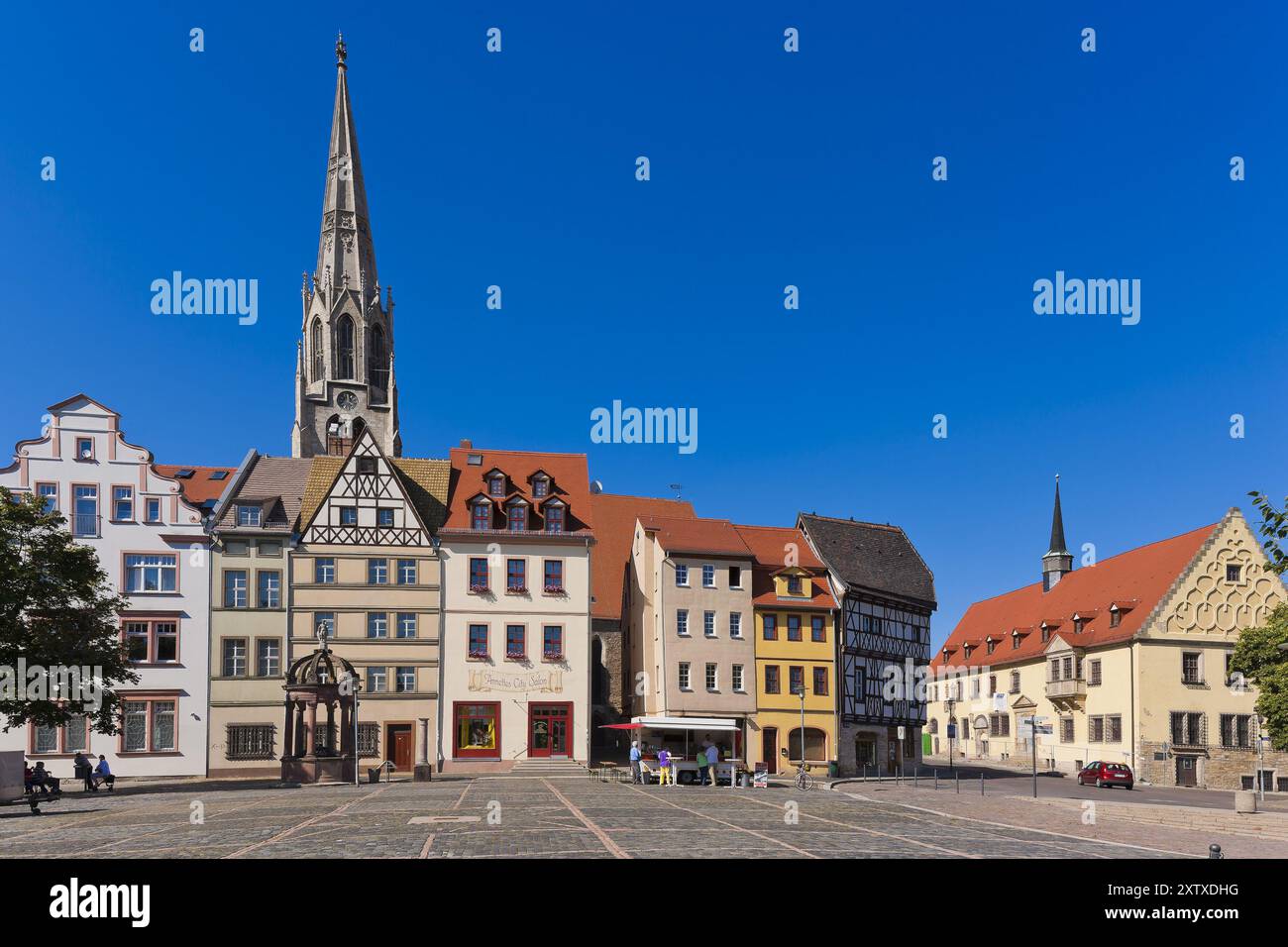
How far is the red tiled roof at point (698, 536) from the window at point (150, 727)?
2328 cm

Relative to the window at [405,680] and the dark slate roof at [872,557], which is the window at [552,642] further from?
the dark slate roof at [872,557]

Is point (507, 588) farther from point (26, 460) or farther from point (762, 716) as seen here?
point (26, 460)

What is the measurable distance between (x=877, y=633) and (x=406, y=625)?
25.4 meters

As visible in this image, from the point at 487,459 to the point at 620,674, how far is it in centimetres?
1574

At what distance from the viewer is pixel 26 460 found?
51219mm

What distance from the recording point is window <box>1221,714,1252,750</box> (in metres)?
61.8

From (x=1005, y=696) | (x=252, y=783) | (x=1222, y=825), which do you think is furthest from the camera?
(x=1005, y=696)

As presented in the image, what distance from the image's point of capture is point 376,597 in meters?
53.8

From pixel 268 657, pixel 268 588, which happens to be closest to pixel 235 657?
pixel 268 657

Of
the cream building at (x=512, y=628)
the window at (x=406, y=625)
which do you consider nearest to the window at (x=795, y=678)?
the cream building at (x=512, y=628)

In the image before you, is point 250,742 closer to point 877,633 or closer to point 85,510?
point 85,510

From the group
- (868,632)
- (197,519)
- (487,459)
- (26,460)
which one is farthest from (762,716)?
(26,460)

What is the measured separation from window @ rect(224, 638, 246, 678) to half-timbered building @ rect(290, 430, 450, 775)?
Result: 2132 millimetres

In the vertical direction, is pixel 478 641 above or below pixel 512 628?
below
